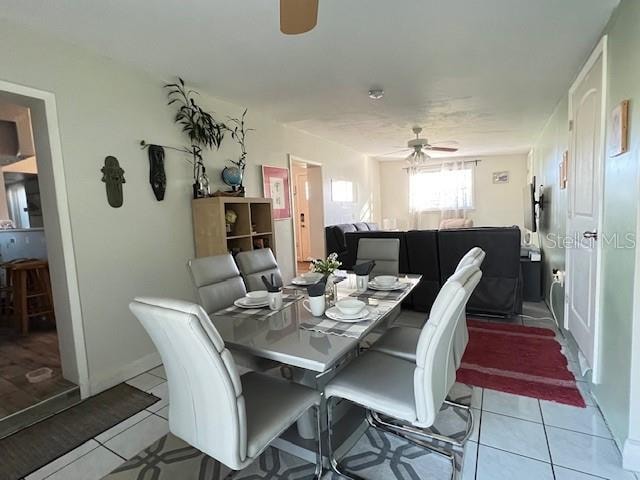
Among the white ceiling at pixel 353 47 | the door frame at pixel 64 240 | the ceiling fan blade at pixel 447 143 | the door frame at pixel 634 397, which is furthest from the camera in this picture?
the ceiling fan blade at pixel 447 143

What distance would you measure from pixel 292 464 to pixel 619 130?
7.38 feet

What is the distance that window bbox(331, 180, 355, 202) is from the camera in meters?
5.95

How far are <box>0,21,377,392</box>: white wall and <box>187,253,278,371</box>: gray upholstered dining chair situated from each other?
866 millimetres

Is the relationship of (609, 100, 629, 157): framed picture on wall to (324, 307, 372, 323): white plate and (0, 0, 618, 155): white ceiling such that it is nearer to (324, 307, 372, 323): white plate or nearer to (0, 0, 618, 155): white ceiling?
(0, 0, 618, 155): white ceiling

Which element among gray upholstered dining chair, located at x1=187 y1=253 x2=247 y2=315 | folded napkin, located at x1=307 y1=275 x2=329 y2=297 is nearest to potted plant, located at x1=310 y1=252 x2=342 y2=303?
folded napkin, located at x1=307 y1=275 x2=329 y2=297

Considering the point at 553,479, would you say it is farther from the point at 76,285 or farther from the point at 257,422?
the point at 76,285

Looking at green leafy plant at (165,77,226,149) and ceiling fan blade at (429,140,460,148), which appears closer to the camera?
green leafy plant at (165,77,226,149)

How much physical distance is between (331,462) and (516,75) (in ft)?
10.9

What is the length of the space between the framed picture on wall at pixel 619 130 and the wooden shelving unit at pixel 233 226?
2633 millimetres

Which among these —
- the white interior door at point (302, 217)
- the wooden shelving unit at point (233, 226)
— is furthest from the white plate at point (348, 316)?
the white interior door at point (302, 217)

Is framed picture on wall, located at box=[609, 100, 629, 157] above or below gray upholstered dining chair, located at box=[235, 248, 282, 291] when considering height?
above

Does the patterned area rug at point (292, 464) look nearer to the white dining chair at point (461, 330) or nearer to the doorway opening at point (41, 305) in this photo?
the white dining chair at point (461, 330)

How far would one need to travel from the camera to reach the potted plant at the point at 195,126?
116 inches

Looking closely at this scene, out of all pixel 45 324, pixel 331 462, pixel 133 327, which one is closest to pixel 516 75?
pixel 331 462
